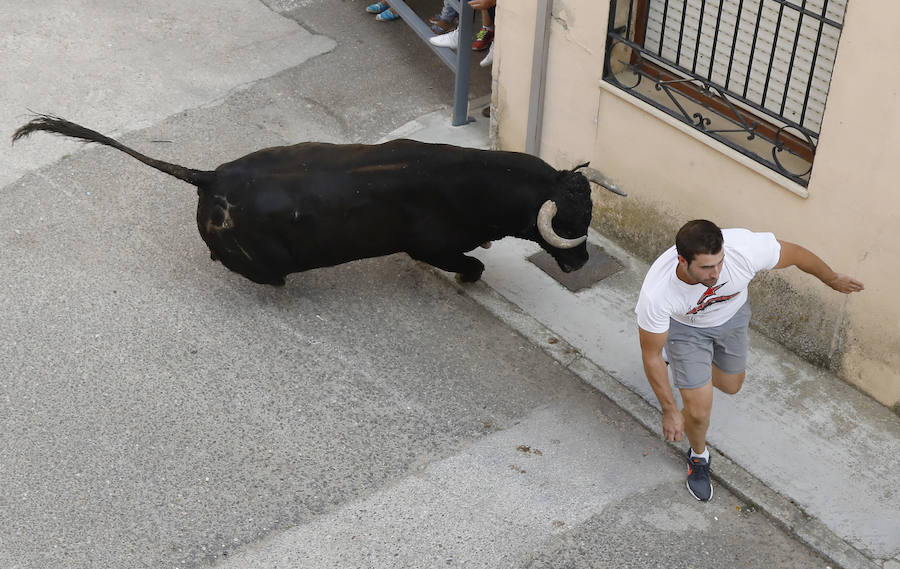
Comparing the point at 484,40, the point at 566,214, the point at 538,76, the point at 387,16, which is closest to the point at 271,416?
the point at 566,214

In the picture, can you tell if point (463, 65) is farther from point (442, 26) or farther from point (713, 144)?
point (713, 144)

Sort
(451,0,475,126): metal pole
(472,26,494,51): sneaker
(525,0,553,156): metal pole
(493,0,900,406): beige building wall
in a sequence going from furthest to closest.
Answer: (472,26,494,51): sneaker
(451,0,475,126): metal pole
(525,0,553,156): metal pole
(493,0,900,406): beige building wall

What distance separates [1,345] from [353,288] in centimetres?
208

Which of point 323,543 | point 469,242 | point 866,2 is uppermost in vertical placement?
point 866,2

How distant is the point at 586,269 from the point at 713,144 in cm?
122

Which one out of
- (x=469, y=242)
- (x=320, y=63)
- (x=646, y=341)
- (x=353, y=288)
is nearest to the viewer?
(x=646, y=341)

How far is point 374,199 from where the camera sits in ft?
19.2

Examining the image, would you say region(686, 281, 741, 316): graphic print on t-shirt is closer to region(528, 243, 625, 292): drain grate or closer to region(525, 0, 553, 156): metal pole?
region(528, 243, 625, 292): drain grate

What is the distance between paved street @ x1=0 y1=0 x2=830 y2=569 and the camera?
4.76 m

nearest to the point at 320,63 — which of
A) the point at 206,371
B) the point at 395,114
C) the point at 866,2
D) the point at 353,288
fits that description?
the point at 395,114

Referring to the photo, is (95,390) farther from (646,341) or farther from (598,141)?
(598,141)

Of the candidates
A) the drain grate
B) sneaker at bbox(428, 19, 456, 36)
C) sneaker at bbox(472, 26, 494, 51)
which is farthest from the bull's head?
sneaker at bbox(428, 19, 456, 36)

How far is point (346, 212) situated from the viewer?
5848 millimetres

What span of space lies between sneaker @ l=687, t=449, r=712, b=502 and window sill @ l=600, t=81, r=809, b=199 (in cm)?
155
